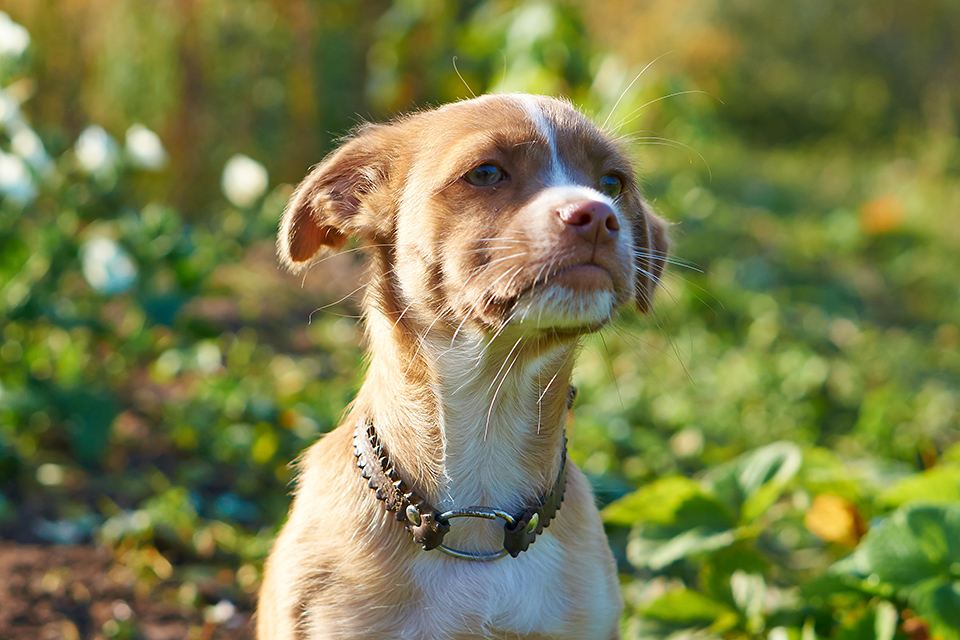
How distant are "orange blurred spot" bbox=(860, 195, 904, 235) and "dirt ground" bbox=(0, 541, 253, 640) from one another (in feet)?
22.7

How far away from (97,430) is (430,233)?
7.82ft

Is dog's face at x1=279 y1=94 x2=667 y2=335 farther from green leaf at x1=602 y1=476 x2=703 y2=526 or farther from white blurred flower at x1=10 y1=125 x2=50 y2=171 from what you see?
white blurred flower at x1=10 y1=125 x2=50 y2=171

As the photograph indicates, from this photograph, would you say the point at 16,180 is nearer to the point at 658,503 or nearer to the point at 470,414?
the point at 470,414

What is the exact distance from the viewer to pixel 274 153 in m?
7.44

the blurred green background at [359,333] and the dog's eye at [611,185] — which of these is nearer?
the dog's eye at [611,185]

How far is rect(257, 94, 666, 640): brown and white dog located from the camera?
2.09 metres

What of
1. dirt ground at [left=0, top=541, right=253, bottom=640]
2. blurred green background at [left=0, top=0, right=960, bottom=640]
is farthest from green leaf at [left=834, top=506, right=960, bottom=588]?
dirt ground at [left=0, top=541, right=253, bottom=640]

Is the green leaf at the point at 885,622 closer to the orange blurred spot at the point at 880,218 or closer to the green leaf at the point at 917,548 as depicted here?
the green leaf at the point at 917,548

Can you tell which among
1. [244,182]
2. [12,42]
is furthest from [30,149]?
[244,182]

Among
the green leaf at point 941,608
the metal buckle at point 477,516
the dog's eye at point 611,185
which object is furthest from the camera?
the green leaf at point 941,608

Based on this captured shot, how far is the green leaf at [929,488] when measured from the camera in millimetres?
3004

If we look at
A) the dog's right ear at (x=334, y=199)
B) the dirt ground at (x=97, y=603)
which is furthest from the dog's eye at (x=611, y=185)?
the dirt ground at (x=97, y=603)

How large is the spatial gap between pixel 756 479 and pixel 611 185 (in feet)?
4.60

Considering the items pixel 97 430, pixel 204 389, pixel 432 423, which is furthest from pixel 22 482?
pixel 432 423
